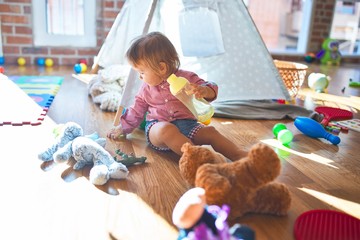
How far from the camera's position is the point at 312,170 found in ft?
3.62

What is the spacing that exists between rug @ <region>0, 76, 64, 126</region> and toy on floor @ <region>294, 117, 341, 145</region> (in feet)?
3.30

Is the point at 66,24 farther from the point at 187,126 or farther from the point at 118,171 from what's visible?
the point at 118,171

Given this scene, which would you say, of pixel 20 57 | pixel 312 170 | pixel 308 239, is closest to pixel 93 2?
pixel 20 57

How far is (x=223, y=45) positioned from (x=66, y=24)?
5.28ft

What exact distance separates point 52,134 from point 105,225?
0.63m

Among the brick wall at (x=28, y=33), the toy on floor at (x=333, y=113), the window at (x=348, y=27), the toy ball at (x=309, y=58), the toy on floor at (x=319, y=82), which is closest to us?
the toy on floor at (x=333, y=113)

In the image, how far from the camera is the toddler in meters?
1.11

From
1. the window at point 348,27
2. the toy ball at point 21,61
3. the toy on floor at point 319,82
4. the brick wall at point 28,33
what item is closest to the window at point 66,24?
the brick wall at point 28,33

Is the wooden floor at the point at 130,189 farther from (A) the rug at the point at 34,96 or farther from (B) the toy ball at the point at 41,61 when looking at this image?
(B) the toy ball at the point at 41,61

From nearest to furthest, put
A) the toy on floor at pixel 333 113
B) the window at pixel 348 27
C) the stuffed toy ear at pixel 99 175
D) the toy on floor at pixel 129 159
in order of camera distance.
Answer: the stuffed toy ear at pixel 99 175, the toy on floor at pixel 129 159, the toy on floor at pixel 333 113, the window at pixel 348 27

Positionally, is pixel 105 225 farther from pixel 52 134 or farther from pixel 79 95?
pixel 79 95

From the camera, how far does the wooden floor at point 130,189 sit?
77cm

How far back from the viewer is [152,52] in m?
1.11

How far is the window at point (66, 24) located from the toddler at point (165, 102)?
1810 millimetres
